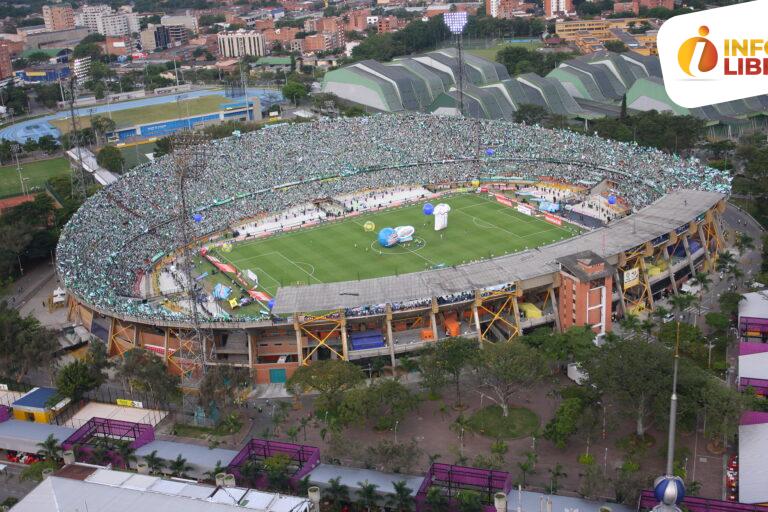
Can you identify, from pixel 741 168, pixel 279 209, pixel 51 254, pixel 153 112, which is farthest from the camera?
pixel 153 112

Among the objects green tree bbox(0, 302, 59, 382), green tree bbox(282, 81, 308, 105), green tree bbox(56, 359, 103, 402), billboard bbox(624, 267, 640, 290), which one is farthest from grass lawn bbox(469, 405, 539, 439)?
green tree bbox(282, 81, 308, 105)

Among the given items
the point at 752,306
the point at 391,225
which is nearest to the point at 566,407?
the point at 752,306

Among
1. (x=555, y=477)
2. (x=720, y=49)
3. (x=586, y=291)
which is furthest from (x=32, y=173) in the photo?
(x=720, y=49)

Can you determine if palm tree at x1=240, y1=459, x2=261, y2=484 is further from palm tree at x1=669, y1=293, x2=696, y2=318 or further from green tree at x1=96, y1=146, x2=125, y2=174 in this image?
green tree at x1=96, y1=146, x2=125, y2=174

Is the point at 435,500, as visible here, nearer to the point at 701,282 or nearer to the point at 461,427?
the point at 461,427

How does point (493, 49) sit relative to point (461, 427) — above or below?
above

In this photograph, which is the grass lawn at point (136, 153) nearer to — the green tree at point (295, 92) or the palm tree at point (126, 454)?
the green tree at point (295, 92)

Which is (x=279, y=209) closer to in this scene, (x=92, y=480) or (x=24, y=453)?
(x=24, y=453)
